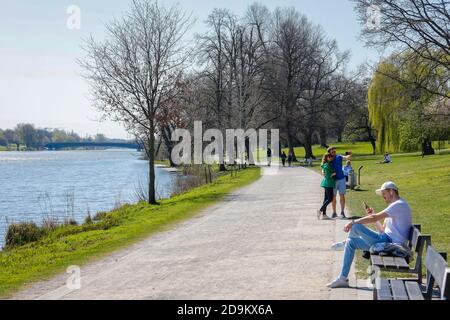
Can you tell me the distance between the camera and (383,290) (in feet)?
19.4

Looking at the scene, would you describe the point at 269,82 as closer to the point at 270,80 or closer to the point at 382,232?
the point at 270,80

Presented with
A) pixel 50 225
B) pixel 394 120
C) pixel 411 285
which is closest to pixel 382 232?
pixel 411 285

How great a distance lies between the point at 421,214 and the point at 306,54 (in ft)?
138

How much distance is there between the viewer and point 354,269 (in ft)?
28.6

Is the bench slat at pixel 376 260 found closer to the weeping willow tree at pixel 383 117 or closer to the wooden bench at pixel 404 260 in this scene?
the wooden bench at pixel 404 260

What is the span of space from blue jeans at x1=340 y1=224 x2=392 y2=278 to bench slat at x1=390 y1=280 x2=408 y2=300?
150 centimetres

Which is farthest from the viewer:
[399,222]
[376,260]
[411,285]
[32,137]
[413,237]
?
[32,137]

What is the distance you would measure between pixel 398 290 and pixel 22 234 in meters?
13.7

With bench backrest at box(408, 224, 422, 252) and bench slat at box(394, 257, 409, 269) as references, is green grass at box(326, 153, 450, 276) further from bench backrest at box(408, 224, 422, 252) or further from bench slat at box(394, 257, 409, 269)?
bench slat at box(394, 257, 409, 269)

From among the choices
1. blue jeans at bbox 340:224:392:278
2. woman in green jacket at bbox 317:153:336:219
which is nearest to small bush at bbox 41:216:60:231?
woman in green jacket at bbox 317:153:336:219

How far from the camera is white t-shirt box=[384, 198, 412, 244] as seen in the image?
7.71 m
